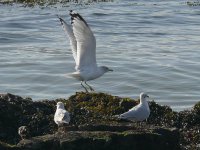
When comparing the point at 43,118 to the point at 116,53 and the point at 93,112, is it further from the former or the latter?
the point at 116,53

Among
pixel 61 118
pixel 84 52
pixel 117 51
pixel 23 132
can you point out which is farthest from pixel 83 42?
pixel 117 51

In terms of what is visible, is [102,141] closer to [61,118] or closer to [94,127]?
[94,127]

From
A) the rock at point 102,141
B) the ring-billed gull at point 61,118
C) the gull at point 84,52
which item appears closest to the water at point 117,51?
the gull at point 84,52

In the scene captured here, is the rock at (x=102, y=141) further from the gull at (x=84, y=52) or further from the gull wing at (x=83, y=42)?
the gull at (x=84, y=52)

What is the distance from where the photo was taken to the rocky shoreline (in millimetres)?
7520

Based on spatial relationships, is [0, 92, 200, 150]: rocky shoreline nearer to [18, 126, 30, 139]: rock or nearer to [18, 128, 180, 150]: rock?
[18, 128, 180, 150]: rock

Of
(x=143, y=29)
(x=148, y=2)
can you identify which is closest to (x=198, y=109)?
(x=143, y=29)

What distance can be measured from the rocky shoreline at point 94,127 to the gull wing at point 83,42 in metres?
1.21

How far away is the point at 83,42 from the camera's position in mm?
11711

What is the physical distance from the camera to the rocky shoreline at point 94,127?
7.52 m

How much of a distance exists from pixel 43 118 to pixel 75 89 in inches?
257

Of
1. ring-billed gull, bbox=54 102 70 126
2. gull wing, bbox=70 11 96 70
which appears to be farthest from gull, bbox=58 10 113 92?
ring-billed gull, bbox=54 102 70 126

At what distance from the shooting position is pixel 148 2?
1238 inches

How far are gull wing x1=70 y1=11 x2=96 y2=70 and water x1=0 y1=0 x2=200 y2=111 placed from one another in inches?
19.0
